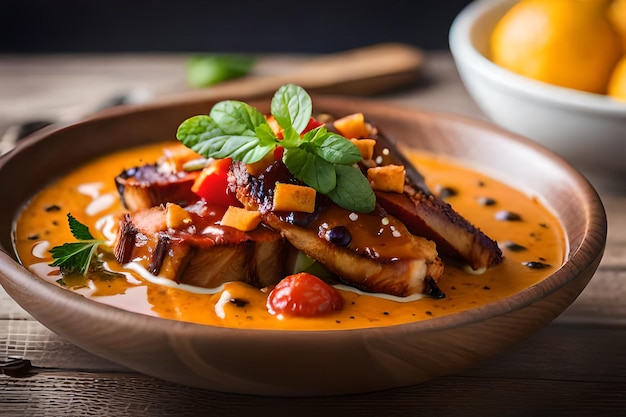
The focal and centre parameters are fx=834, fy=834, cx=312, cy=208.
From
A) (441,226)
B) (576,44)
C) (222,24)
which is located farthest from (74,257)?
(222,24)

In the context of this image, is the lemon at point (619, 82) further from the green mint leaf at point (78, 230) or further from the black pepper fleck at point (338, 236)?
the green mint leaf at point (78, 230)

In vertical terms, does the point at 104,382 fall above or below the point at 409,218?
below

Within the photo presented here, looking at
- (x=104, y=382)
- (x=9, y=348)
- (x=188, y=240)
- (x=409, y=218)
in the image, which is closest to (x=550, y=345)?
(x=409, y=218)

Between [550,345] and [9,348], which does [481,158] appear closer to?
[550,345]

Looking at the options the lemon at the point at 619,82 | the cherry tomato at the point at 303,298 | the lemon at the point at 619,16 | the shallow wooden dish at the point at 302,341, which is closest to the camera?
the shallow wooden dish at the point at 302,341

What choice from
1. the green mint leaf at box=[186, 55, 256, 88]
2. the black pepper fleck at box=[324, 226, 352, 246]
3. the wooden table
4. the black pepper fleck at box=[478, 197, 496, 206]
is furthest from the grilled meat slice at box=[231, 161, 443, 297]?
the green mint leaf at box=[186, 55, 256, 88]

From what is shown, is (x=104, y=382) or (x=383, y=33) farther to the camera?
(x=383, y=33)

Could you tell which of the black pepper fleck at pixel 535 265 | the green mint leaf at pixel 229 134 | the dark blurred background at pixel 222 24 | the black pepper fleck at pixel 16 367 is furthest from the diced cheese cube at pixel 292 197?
the dark blurred background at pixel 222 24
